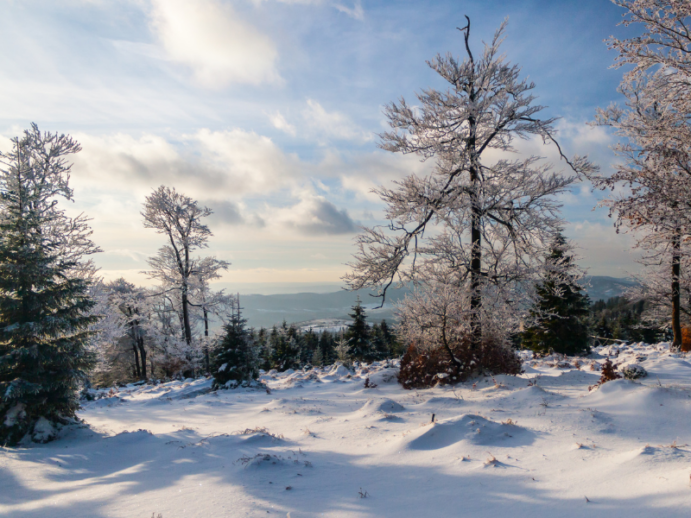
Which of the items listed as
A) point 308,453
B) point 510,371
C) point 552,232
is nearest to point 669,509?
point 308,453

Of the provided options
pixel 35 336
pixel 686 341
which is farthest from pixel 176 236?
pixel 686 341

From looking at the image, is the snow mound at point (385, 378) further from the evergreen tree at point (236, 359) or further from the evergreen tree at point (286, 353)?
the evergreen tree at point (286, 353)

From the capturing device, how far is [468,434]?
431cm

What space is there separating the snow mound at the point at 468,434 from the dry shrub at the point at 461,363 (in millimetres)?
3851

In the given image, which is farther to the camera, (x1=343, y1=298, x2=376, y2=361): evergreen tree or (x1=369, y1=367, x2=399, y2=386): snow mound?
(x1=343, y1=298, x2=376, y2=361): evergreen tree

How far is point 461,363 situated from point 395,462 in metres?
5.13

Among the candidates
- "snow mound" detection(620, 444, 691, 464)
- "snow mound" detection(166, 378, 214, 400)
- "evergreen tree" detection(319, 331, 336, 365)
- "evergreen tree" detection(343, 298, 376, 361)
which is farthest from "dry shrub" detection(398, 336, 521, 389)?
"evergreen tree" detection(319, 331, 336, 365)

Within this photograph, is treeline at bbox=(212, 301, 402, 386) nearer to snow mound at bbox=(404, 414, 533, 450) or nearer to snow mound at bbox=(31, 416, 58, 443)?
snow mound at bbox=(404, 414, 533, 450)

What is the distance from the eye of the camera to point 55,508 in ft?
10.5

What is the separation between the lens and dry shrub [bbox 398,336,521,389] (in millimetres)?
8312

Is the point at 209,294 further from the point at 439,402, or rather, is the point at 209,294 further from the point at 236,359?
the point at 439,402

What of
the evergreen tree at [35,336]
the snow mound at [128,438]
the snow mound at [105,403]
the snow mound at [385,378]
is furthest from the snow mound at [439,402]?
the snow mound at [105,403]

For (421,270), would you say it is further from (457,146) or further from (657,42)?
(657,42)

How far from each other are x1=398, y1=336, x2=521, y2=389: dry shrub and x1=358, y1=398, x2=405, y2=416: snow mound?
2.39 metres
